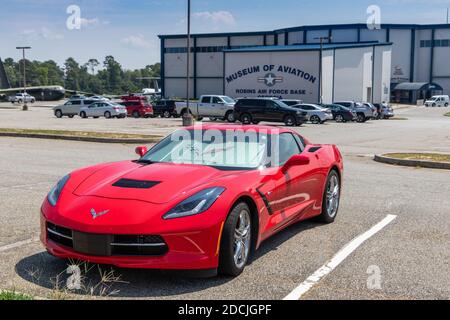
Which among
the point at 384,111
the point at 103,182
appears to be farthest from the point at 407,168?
the point at 384,111

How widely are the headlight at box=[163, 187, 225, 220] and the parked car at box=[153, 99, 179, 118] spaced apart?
135 ft

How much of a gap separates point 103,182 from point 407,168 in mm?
10291

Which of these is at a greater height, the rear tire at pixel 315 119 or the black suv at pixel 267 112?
the black suv at pixel 267 112

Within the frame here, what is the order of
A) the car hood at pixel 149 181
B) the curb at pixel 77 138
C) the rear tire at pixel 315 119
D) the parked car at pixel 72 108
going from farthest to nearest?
the parked car at pixel 72 108
the rear tire at pixel 315 119
the curb at pixel 77 138
the car hood at pixel 149 181

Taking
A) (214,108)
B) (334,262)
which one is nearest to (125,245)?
(334,262)

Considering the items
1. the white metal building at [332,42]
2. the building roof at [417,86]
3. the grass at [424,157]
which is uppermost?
the white metal building at [332,42]

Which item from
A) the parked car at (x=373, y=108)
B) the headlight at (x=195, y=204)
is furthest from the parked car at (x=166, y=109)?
the headlight at (x=195, y=204)

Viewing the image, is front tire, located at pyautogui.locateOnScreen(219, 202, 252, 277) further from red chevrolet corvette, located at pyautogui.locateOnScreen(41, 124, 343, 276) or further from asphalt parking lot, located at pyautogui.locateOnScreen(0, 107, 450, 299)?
asphalt parking lot, located at pyautogui.locateOnScreen(0, 107, 450, 299)

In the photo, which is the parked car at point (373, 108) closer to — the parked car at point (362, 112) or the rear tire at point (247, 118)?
the parked car at point (362, 112)

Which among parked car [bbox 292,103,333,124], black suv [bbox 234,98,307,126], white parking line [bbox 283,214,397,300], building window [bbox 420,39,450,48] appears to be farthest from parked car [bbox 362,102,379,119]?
building window [bbox 420,39,450,48]

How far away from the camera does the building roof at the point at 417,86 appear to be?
86756 mm

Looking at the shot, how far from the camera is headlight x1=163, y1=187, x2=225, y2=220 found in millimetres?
4857

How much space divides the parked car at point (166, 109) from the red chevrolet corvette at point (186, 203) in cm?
3957

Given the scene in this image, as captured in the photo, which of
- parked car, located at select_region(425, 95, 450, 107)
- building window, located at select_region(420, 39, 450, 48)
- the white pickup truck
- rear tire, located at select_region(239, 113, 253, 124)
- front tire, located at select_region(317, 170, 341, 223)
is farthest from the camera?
building window, located at select_region(420, 39, 450, 48)
